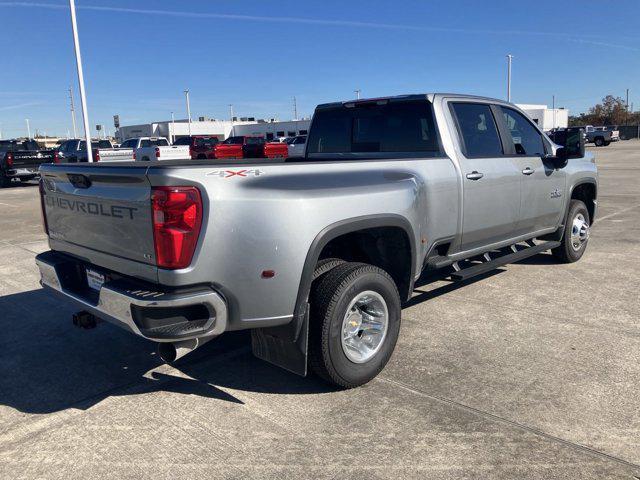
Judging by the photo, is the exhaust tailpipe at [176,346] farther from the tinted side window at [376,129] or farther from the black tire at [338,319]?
the tinted side window at [376,129]

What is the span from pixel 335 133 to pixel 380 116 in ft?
1.94

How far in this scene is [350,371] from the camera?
3.62 metres

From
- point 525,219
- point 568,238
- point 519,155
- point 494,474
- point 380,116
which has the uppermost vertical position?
point 380,116

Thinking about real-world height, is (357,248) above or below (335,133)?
below

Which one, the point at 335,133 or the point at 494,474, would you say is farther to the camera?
the point at 335,133

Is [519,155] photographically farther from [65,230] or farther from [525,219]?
[65,230]

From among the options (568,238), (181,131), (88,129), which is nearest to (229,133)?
(181,131)

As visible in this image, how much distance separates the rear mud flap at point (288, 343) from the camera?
3.31 m

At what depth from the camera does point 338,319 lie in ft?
11.4

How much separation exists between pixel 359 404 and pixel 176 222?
65.0 inches

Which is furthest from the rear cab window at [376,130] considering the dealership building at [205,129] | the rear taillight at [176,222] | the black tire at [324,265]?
the dealership building at [205,129]

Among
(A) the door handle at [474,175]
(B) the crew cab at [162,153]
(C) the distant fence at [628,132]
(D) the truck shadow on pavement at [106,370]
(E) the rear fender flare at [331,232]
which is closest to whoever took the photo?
(E) the rear fender flare at [331,232]

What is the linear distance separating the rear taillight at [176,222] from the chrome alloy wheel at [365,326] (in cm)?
123

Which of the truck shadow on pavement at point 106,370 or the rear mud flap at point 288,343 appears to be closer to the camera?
the rear mud flap at point 288,343
